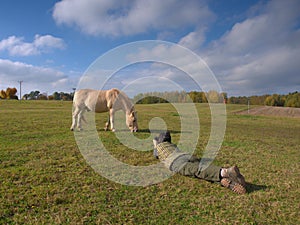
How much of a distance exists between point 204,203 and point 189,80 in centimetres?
332

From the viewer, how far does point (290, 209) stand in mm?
3541

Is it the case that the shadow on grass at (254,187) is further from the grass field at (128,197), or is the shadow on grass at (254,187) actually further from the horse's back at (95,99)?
the horse's back at (95,99)

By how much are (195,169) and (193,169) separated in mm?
45

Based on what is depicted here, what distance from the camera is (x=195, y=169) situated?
457 cm

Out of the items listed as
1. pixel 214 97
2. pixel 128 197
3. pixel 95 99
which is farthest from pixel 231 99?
pixel 128 197

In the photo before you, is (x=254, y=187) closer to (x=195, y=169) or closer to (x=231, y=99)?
(x=195, y=169)

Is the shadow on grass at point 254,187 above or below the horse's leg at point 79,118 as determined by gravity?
below

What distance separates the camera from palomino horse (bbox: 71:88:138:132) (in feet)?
32.2

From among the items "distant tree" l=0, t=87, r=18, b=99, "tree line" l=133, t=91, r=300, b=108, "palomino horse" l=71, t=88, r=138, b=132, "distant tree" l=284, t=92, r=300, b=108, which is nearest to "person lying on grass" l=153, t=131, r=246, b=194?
"tree line" l=133, t=91, r=300, b=108

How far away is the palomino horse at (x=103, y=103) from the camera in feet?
32.2

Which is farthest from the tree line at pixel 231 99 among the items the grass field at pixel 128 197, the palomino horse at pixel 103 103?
the grass field at pixel 128 197


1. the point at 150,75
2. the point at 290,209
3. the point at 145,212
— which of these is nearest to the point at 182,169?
the point at 145,212

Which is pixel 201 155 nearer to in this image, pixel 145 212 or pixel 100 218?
pixel 145 212

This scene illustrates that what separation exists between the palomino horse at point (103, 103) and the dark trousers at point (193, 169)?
5.25 meters
